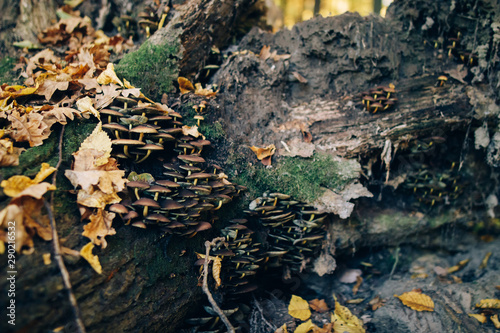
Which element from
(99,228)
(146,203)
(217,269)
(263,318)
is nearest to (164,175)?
(146,203)

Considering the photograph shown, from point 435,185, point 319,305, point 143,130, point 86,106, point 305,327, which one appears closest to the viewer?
point 143,130

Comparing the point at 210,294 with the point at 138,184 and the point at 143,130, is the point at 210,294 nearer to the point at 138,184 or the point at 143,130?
the point at 138,184

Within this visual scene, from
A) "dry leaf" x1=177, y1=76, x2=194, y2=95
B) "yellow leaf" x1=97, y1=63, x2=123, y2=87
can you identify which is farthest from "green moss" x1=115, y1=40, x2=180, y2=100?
"yellow leaf" x1=97, y1=63, x2=123, y2=87

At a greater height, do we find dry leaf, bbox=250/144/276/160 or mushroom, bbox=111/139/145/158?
mushroom, bbox=111/139/145/158

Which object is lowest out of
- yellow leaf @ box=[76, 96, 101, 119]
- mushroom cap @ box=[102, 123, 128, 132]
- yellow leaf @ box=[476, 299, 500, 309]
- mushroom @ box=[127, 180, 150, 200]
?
yellow leaf @ box=[476, 299, 500, 309]

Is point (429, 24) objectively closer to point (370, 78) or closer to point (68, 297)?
point (370, 78)

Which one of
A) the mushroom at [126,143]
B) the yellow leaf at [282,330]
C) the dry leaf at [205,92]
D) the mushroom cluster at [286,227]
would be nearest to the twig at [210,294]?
the mushroom cluster at [286,227]

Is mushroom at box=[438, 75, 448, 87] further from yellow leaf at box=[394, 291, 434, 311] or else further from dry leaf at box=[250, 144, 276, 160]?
yellow leaf at box=[394, 291, 434, 311]
